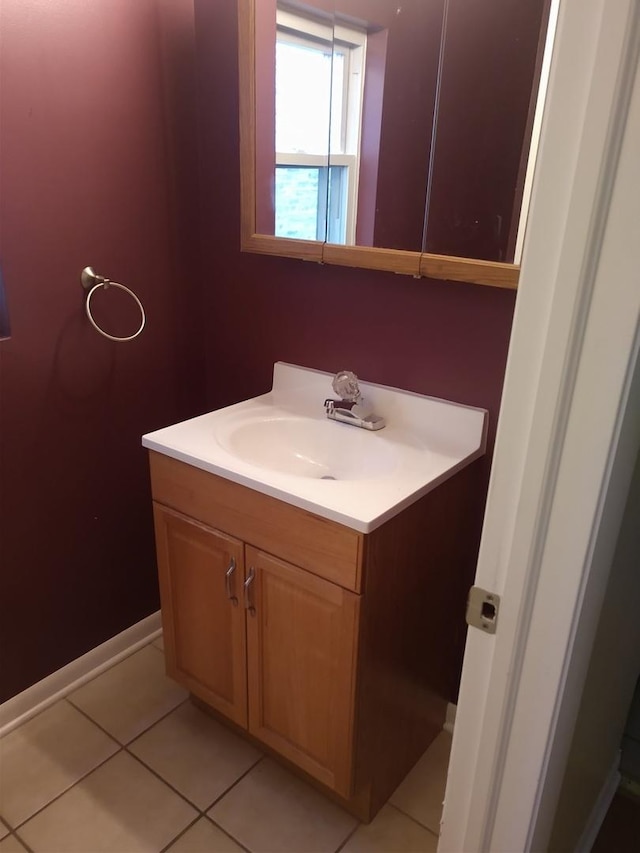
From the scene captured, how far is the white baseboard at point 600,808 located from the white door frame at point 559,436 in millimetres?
722

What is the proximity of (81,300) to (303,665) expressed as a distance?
105cm

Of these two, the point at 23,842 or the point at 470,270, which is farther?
the point at 23,842

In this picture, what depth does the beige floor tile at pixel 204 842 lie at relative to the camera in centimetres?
148

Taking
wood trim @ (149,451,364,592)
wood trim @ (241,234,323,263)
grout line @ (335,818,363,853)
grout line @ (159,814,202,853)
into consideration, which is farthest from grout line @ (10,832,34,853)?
wood trim @ (241,234,323,263)

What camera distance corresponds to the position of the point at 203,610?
1587 mm

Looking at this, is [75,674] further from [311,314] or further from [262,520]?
[311,314]

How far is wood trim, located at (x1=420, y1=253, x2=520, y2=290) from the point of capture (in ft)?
4.33

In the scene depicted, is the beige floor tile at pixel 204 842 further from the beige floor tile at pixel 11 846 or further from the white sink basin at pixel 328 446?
the white sink basin at pixel 328 446

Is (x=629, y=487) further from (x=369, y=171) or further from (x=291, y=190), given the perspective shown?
(x=291, y=190)

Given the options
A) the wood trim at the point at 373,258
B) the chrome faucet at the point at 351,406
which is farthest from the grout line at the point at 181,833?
the wood trim at the point at 373,258

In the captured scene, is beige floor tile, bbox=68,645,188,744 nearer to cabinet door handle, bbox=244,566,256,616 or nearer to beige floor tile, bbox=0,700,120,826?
beige floor tile, bbox=0,700,120,826

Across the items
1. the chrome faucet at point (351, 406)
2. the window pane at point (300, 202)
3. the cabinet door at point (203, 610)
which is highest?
the window pane at point (300, 202)

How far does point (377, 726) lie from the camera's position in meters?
1.45

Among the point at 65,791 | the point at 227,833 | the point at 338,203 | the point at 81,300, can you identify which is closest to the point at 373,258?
the point at 338,203
